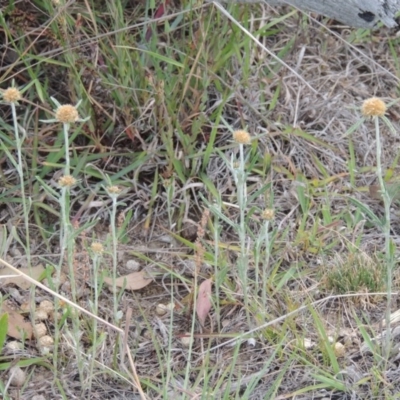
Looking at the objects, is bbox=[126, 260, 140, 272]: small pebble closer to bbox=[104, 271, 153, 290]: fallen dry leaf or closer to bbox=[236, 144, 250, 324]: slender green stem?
bbox=[104, 271, 153, 290]: fallen dry leaf

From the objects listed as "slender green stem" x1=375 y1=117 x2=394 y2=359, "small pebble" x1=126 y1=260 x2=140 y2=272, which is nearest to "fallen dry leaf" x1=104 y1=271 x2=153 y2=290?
"small pebble" x1=126 y1=260 x2=140 y2=272

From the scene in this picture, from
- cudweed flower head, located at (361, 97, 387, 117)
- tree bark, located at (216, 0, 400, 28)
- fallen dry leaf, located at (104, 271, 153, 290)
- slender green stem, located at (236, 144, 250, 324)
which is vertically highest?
tree bark, located at (216, 0, 400, 28)

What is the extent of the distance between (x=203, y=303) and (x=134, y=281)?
25 cm

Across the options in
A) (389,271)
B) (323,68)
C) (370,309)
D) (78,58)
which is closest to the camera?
(389,271)

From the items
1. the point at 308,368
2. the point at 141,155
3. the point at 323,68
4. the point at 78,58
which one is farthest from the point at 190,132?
the point at 308,368

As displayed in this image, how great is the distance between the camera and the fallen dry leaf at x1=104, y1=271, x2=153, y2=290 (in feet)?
7.11

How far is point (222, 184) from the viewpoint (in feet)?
8.00

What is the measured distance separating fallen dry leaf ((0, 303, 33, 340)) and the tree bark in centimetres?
100

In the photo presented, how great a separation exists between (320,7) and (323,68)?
98cm

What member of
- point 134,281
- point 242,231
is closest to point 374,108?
point 242,231

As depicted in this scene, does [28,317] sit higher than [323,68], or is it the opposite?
[323,68]

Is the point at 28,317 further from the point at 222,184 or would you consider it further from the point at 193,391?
the point at 222,184

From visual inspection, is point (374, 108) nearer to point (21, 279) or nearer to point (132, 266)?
point (132, 266)

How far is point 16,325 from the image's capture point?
78.2 inches
